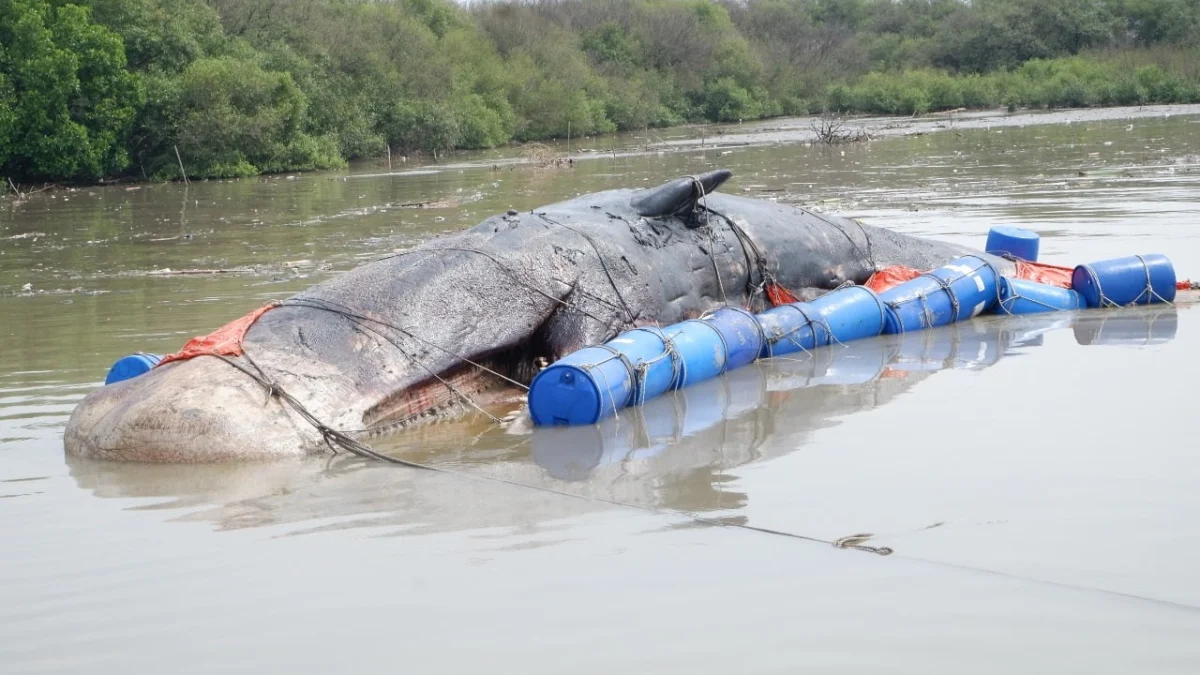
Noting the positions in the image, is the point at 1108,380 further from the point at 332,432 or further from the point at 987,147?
the point at 987,147

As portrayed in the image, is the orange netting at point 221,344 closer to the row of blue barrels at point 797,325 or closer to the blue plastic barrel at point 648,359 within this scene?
the row of blue barrels at point 797,325

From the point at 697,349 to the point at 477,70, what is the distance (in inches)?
1921

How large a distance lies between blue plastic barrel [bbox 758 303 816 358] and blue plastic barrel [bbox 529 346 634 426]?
2.02 meters

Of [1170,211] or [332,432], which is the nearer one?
[332,432]

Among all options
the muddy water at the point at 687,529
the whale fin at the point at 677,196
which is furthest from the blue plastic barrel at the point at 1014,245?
the whale fin at the point at 677,196

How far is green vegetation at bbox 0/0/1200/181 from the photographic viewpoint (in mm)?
36156

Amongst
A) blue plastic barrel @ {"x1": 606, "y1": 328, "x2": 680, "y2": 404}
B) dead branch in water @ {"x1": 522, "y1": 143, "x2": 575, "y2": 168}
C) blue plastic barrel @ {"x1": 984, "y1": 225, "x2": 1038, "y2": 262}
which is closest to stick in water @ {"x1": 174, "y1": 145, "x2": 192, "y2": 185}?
dead branch in water @ {"x1": 522, "y1": 143, "x2": 575, "y2": 168}

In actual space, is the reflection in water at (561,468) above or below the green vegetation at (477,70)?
below

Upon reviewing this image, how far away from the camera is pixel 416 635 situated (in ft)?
16.8

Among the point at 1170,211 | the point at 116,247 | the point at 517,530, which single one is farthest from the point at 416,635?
the point at 116,247

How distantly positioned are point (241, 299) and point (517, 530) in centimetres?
752

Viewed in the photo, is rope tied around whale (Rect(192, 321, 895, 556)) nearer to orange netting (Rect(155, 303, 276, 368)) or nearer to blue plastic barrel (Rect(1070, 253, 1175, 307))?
orange netting (Rect(155, 303, 276, 368))

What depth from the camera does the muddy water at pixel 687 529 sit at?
4934mm

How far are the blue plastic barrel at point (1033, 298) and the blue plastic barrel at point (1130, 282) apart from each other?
15 centimetres
